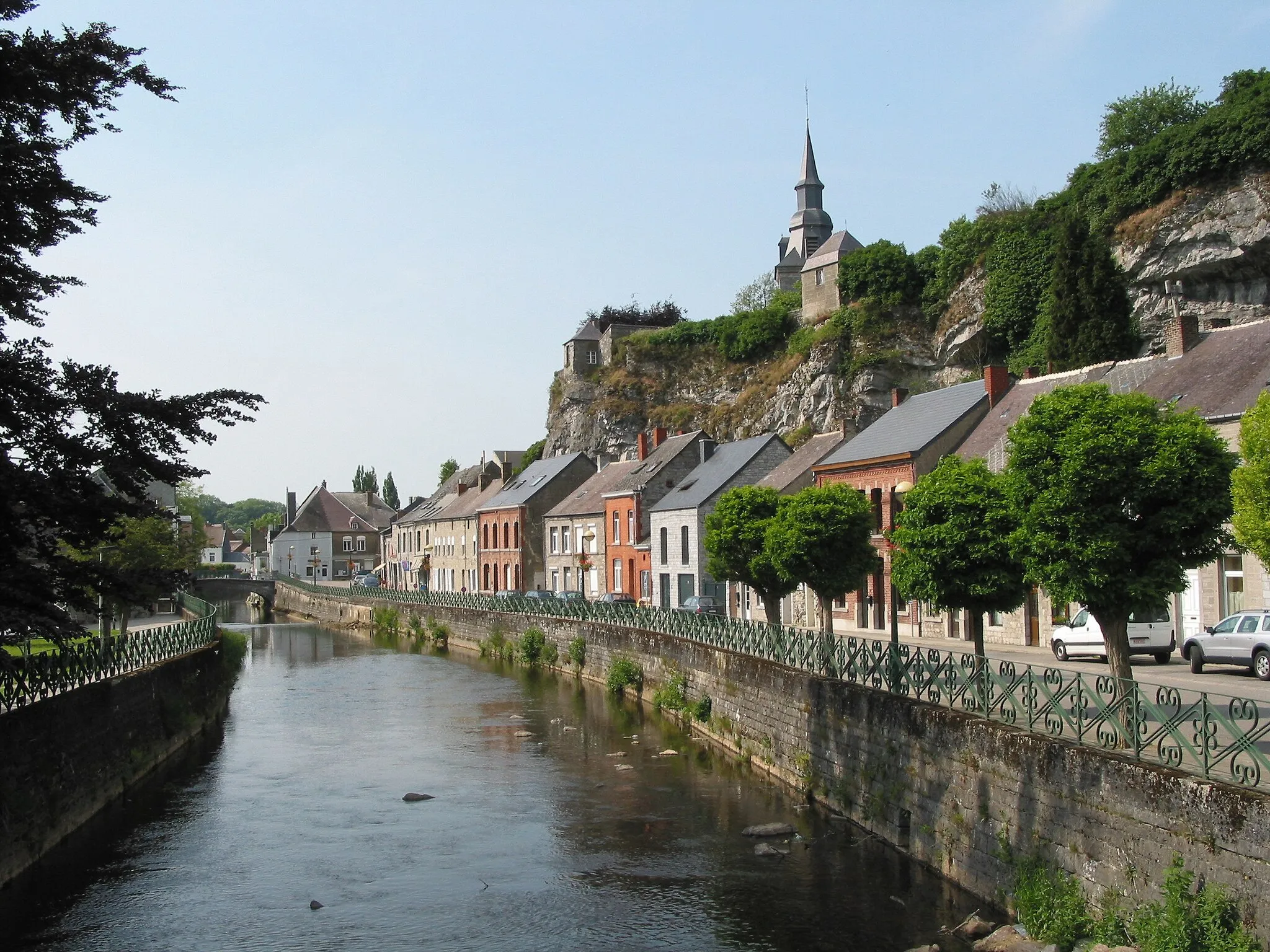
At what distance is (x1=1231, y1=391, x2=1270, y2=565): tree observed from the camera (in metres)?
13.6

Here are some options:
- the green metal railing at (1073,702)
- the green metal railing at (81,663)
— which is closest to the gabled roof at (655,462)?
the green metal railing at (81,663)

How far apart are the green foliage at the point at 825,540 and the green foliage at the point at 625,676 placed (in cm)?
686

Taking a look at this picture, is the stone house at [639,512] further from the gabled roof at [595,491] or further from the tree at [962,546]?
the tree at [962,546]

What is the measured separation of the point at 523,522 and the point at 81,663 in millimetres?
39980

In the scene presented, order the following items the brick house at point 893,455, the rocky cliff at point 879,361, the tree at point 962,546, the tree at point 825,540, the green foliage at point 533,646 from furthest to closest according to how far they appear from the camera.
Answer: the rocky cliff at point 879,361
the green foliage at point 533,646
the brick house at point 893,455
the tree at point 825,540
the tree at point 962,546

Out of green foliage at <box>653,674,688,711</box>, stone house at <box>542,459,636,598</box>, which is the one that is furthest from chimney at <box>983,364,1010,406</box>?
stone house at <box>542,459,636,598</box>

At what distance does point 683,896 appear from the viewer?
12.6 m

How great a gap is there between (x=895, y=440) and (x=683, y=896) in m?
21.7

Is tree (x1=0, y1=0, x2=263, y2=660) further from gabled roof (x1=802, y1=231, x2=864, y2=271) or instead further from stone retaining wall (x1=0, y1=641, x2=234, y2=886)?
gabled roof (x1=802, y1=231, x2=864, y2=271)

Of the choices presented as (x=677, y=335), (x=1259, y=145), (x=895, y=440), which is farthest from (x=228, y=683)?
(x=677, y=335)

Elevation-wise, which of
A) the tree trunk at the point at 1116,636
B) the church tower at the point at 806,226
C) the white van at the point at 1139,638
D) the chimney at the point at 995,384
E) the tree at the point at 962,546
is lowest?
the white van at the point at 1139,638

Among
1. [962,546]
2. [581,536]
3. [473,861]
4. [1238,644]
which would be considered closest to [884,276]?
[581,536]

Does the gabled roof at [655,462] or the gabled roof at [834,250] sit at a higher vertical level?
the gabled roof at [834,250]

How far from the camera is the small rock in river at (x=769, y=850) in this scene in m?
13.9
